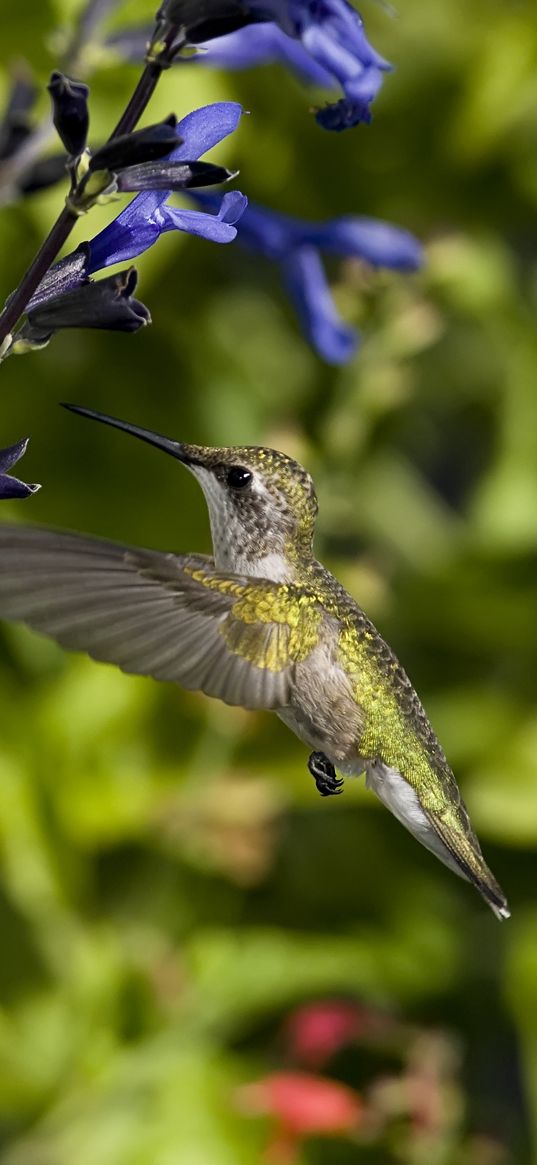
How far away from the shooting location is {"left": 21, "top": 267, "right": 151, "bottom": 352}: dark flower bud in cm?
88

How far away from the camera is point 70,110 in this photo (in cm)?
85

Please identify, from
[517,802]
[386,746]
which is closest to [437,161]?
[517,802]

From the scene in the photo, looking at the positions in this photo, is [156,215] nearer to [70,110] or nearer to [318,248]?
[70,110]

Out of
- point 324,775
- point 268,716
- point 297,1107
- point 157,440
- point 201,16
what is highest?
point 268,716

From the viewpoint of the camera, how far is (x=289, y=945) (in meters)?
2.24

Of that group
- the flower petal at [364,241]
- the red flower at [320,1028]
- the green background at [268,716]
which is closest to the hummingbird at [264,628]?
the flower petal at [364,241]

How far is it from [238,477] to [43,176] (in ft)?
0.85

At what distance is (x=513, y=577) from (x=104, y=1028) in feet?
2.82

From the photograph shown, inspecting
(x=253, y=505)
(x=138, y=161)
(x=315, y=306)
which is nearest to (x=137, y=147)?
(x=138, y=161)

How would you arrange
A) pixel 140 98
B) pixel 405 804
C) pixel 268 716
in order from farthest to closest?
pixel 268 716 < pixel 405 804 < pixel 140 98

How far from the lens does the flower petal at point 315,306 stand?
1.45 metres

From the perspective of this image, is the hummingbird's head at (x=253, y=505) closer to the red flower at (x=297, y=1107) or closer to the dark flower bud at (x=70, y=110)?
the dark flower bud at (x=70, y=110)

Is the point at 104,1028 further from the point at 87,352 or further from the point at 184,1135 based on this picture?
the point at 87,352

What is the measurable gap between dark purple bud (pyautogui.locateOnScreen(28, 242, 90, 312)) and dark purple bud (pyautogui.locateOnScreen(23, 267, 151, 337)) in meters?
0.03
